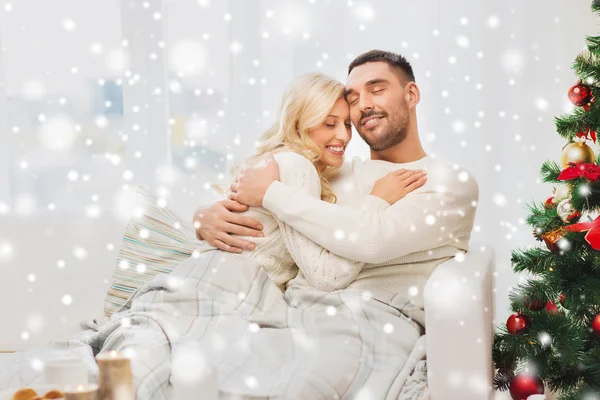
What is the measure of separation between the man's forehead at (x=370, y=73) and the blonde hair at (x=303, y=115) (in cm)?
5

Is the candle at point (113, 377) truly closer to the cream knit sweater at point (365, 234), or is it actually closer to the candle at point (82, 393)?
the candle at point (82, 393)

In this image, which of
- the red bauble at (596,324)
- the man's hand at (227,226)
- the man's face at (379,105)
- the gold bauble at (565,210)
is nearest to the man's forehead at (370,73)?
the man's face at (379,105)

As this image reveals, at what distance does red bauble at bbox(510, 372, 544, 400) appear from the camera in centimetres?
184

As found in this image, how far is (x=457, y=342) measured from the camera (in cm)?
143

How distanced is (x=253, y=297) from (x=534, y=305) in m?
0.77

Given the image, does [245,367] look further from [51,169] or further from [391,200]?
[51,169]

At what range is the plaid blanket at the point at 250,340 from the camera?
1445mm

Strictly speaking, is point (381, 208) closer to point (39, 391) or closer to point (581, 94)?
point (581, 94)

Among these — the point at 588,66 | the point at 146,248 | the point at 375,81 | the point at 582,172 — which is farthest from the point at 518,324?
the point at 146,248

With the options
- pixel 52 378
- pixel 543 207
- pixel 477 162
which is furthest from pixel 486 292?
pixel 477 162

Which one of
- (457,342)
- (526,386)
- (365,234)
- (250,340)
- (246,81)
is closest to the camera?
(457,342)

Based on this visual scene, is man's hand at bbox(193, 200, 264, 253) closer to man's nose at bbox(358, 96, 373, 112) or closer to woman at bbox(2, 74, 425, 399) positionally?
woman at bbox(2, 74, 425, 399)

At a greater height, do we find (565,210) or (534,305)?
(565,210)

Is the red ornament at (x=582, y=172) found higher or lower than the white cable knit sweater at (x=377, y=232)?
higher
